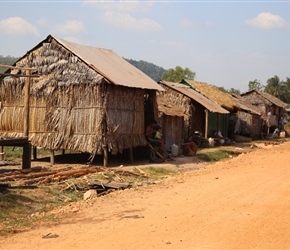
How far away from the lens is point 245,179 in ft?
49.0

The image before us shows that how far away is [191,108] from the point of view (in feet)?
98.0

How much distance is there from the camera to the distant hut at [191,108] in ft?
97.1

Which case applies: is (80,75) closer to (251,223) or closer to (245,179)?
(245,179)

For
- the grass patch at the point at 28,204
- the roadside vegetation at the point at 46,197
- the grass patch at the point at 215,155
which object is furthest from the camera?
the grass patch at the point at 215,155

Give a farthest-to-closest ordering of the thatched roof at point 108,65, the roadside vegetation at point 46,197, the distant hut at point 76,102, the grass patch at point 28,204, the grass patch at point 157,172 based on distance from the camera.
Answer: the thatched roof at point 108,65
the distant hut at point 76,102
the grass patch at point 157,172
the roadside vegetation at point 46,197
the grass patch at point 28,204

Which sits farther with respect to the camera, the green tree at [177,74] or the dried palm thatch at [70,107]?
the green tree at [177,74]

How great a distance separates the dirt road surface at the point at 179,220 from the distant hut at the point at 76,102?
14.5 feet

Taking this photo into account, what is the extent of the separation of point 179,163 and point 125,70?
186 inches

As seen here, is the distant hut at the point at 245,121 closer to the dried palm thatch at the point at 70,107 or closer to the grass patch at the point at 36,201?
the dried palm thatch at the point at 70,107

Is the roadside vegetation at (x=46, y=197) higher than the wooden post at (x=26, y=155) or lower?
lower

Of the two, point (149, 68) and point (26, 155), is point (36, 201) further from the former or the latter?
point (149, 68)

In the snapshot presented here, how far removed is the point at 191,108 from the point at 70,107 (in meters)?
13.2

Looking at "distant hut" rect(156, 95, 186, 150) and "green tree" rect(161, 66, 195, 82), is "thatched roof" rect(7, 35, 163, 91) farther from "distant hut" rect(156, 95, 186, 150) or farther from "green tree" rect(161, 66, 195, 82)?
"green tree" rect(161, 66, 195, 82)

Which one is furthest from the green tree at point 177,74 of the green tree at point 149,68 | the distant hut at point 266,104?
the green tree at point 149,68
